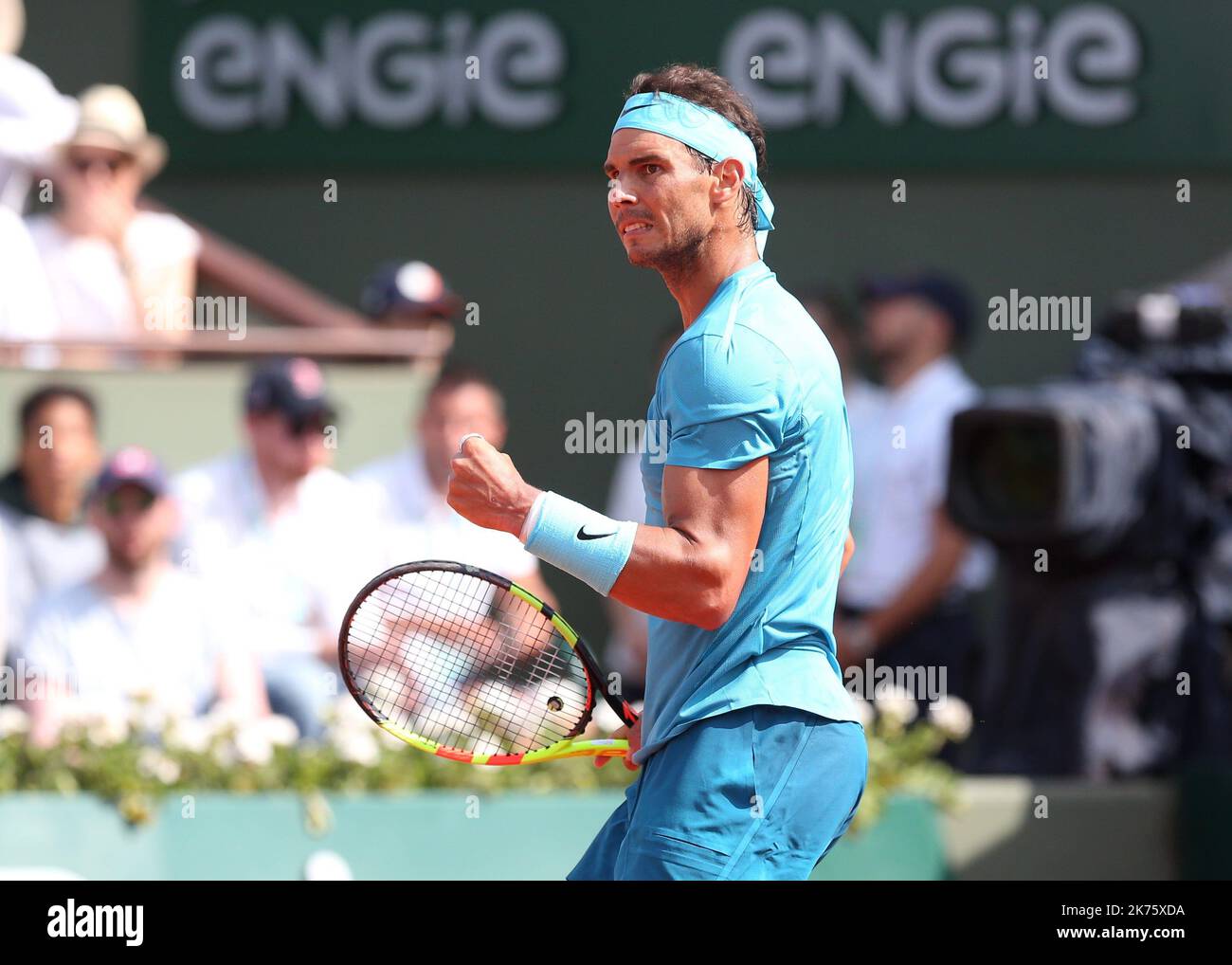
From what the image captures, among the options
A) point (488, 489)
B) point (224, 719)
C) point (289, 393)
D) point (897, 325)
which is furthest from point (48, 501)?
point (488, 489)

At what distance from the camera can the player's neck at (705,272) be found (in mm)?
2648

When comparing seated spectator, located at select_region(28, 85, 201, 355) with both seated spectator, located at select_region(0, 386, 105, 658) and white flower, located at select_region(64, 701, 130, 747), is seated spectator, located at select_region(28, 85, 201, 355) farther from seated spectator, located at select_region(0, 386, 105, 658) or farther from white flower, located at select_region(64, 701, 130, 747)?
white flower, located at select_region(64, 701, 130, 747)

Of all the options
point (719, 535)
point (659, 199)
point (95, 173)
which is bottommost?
point (719, 535)

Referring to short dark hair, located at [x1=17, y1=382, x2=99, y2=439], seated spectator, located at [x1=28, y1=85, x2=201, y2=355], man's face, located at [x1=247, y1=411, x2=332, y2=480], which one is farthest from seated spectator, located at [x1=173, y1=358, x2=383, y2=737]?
seated spectator, located at [x1=28, y1=85, x2=201, y2=355]

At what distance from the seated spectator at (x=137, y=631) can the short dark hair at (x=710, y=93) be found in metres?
2.94

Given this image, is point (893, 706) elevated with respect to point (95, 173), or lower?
lower

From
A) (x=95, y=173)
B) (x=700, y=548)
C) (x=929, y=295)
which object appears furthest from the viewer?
(x=929, y=295)

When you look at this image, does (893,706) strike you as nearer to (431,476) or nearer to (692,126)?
(431,476)

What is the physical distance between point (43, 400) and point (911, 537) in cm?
267

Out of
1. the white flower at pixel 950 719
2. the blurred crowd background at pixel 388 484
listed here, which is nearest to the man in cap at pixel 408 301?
the blurred crowd background at pixel 388 484

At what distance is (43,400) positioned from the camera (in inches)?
231

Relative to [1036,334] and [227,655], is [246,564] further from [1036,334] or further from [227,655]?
[1036,334]

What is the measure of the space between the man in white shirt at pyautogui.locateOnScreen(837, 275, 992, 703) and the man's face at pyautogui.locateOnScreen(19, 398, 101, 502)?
229 cm
